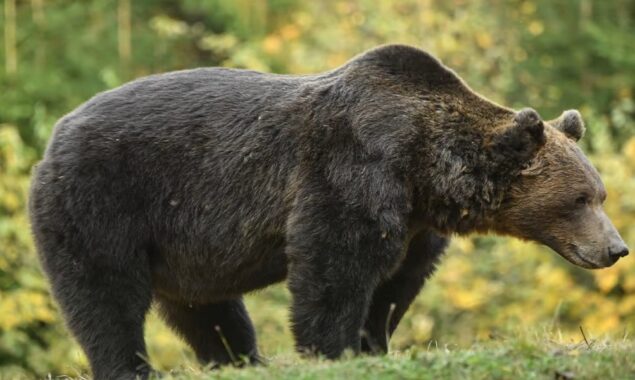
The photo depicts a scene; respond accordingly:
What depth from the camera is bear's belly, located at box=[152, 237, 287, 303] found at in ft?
27.6

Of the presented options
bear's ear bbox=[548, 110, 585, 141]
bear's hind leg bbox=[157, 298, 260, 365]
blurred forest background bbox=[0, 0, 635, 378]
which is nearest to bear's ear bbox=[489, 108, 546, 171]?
bear's ear bbox=[548, 110, 585, 141]

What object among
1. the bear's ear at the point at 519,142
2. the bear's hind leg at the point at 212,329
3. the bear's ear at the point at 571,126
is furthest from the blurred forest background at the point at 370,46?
the bear's ear at the point at 519,142

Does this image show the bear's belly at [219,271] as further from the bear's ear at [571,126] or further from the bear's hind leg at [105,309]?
the bear's ear at [571,126]

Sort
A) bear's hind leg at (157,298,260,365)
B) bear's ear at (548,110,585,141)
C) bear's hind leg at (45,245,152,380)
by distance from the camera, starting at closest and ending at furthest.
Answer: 1. bear's hind leg at (45,245,152,380)
2. bear's ear at (548,110,585,141)
3. bear's hind leg at (157,298,260,365)

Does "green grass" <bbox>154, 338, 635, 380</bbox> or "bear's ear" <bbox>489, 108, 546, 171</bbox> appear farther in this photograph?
"bear's ear" <bbox>489, 108, 546, 171</bbox>

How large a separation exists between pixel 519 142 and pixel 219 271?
222 cm

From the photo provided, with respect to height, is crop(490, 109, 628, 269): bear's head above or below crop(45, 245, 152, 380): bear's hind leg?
above

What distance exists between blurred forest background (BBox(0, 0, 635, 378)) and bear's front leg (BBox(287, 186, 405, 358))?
7342mm

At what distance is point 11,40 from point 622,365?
746 inches

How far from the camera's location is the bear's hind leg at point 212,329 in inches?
366

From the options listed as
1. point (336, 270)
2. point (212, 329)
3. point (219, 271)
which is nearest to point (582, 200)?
point (336, 270)

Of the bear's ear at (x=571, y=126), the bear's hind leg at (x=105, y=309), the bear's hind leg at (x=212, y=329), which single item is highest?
the bear's ear at (x=571, y=126)

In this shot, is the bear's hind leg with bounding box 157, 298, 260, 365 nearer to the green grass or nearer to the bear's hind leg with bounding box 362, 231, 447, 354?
the bear's hind leg with bounding box 362, 231, 447, 354

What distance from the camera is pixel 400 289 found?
28.5ft
